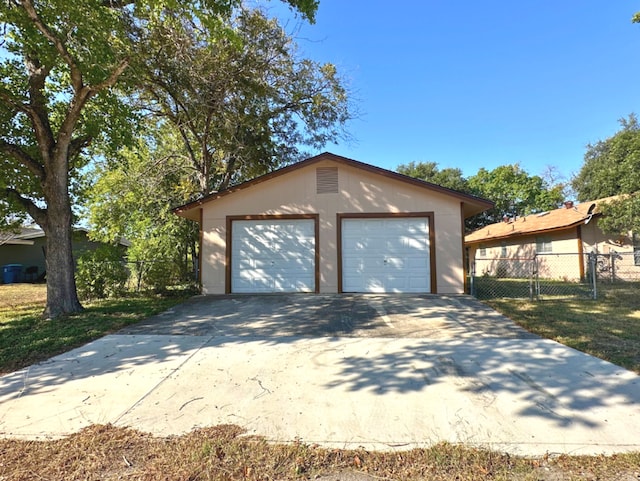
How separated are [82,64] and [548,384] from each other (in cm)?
917

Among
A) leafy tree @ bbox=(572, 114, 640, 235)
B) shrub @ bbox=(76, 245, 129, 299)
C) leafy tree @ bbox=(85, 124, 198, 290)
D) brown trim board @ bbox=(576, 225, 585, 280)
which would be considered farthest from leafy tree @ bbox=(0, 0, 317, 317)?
brown trim board @ bbox=(576, 225, 585, 280)

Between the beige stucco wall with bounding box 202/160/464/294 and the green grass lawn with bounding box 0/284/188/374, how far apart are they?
6.28 feet

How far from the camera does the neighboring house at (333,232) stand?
9.94 meters

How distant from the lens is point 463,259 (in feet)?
32.5

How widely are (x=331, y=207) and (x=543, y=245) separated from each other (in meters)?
14.1

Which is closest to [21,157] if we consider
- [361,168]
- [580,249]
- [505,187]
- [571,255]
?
[361,168]

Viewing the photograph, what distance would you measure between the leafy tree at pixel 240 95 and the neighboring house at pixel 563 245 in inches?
342

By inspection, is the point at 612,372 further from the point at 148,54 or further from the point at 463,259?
the point at 148,54

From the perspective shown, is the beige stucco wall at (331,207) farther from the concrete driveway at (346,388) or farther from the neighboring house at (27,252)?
the neighboring house at (27,252)

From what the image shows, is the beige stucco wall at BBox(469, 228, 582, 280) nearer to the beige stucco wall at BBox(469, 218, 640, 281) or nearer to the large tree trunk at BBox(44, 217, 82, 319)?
the beige stucco wall at BBox(469, 218, 640, 281)

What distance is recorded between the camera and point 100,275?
1047cm

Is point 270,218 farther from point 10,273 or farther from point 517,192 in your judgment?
point 517,192

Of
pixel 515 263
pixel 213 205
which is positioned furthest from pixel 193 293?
pixel 515 263

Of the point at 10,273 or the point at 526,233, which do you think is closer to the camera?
the point at 10,273
